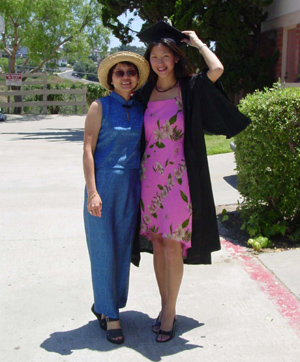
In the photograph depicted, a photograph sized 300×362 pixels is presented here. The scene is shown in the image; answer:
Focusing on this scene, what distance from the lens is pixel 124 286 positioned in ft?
11.4

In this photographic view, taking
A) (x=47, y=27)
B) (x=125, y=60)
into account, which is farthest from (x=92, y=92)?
(x=125, y=60)

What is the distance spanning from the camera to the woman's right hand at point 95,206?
3.20 m

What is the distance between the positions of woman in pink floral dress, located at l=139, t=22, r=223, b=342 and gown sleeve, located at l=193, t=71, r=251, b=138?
0.07 m

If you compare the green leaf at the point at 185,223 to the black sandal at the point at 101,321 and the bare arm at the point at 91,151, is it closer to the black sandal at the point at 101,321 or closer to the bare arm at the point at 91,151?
the bare arm at the point at 91,151

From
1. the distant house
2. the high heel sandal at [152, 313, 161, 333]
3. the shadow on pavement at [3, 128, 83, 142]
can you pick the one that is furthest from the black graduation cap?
the shadow on pavement at [3, 128, 83, 142]

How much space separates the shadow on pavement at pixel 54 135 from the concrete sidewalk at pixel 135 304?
692 centimetres

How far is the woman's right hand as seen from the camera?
3201 millimetres

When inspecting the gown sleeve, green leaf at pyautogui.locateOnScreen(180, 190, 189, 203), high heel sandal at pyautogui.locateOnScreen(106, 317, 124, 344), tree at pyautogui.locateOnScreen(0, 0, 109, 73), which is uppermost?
tree at pyautogui.locateOnScreen(0, 0, 109, 73)

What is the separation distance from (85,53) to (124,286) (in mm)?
21736

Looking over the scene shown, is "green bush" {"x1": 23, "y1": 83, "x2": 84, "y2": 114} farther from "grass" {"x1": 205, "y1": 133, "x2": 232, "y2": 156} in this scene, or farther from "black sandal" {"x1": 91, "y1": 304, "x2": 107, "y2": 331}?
"black sandal" {"x1": 91, "y1": 304, "x2": 107, "y2": 331}

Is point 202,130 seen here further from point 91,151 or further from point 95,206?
point 95,206

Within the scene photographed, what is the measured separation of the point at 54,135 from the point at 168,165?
444 inches

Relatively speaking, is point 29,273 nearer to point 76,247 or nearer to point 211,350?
point 76,247

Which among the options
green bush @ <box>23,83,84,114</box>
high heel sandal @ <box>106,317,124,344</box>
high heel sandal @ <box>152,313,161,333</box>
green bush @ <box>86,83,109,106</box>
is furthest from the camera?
green bush @ <box>86,83,109,106</box>
